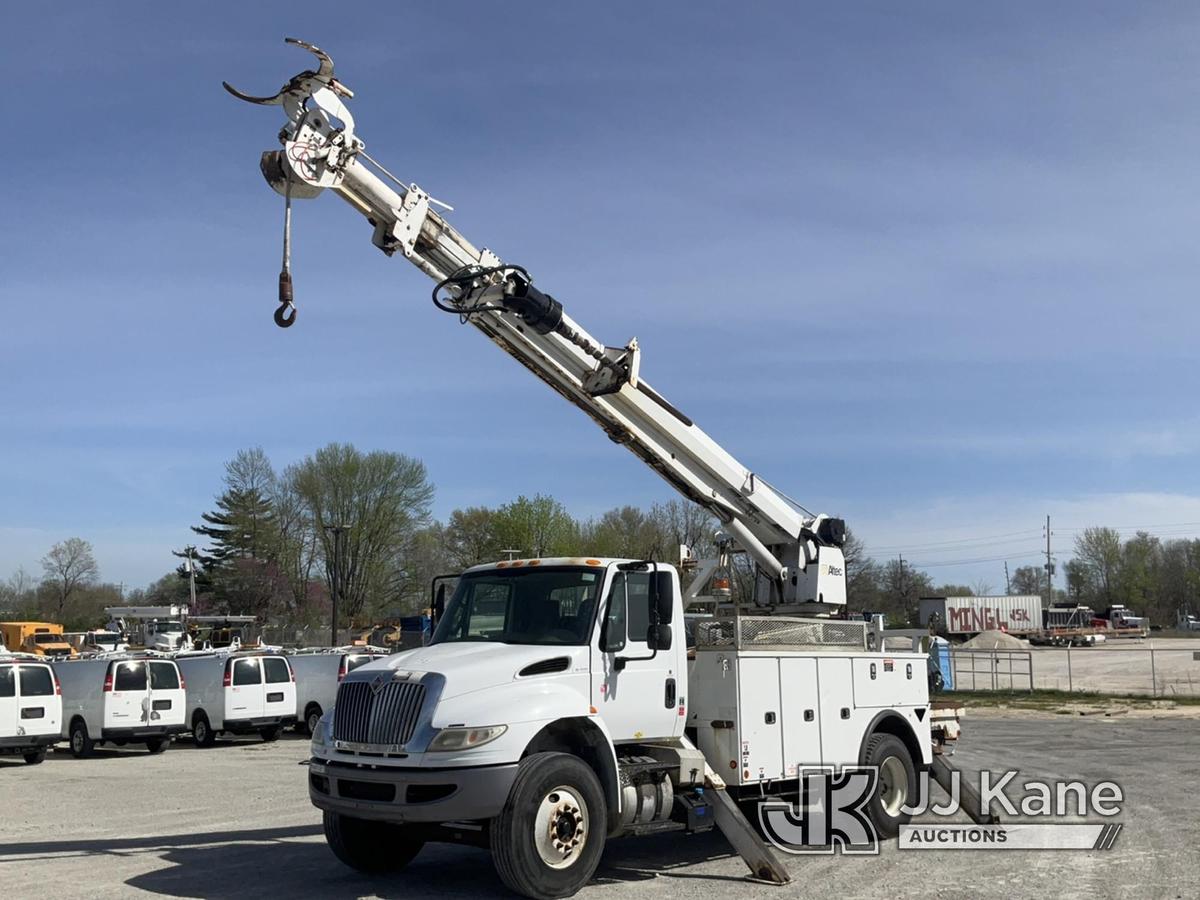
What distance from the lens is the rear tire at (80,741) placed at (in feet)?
76.2

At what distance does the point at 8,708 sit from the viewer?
20.8 metres

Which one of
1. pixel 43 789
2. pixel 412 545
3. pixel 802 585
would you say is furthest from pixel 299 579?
pixel 802 585

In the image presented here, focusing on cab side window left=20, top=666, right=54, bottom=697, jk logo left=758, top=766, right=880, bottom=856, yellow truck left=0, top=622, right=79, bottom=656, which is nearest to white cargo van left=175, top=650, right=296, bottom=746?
cab side window left=20, top=666, right=54, bottom=697

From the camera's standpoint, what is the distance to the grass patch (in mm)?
31719

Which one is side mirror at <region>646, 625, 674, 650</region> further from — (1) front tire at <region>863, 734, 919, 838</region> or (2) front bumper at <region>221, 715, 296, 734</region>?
(2) front bumper at <region>221, 715, 296, 734</region>

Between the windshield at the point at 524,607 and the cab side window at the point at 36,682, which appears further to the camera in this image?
the cab side window at the point at 36,682

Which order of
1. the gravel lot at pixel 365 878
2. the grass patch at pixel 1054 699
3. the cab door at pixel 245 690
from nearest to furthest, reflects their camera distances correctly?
1. the gravel lot at pixel 365 878
2. the cab door at pixel 245 690
3. the grass patch at pixel 1054 699

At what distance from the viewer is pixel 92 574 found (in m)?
99.6

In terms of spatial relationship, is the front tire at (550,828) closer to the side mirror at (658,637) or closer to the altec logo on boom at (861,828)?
the side mirror at (658,637)

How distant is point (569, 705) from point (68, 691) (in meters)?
18.4

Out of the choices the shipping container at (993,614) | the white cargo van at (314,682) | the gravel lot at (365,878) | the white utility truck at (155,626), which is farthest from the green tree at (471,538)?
the gravel lot at (365,878)

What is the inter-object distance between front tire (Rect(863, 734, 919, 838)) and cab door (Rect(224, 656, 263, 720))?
16.4 metres

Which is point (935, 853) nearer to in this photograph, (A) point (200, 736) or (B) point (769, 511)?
(B) point (769, 511)

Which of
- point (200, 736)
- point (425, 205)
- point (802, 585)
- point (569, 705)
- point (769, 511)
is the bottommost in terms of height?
point (200, 736)
